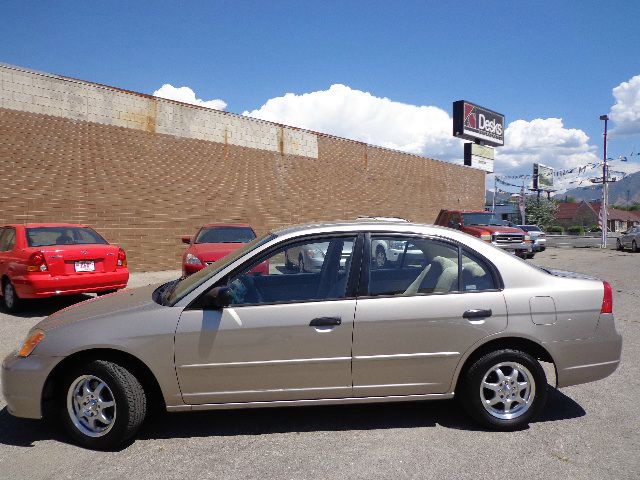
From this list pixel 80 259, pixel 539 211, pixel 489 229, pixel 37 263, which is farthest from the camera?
pixel 539 211

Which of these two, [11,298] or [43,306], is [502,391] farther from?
[43,306]

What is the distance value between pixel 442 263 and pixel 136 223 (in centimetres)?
1258

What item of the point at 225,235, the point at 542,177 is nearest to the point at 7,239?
the point at 225,235

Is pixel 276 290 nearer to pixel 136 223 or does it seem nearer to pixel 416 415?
pixel 416 415

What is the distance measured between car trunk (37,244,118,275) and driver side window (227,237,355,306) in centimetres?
515

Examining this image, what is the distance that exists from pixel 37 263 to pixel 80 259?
1.96 ft

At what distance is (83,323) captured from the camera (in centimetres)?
357

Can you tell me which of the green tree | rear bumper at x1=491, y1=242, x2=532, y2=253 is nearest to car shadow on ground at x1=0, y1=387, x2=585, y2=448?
rear bumper at x1=491, y1=242, x2=532, y2=253

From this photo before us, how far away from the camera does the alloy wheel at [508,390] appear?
377 centimetres

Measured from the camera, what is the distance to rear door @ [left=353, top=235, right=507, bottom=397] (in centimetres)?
362

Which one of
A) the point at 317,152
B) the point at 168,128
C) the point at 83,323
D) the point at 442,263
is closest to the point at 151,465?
the point at 83,323

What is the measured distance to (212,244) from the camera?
10039 millimetres

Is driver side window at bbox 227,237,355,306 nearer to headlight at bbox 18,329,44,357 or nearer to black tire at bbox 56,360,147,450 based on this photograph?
black tire at bbox 56,360,147,450

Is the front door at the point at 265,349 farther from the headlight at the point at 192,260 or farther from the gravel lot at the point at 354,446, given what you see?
the headlight at the point at 192,260
